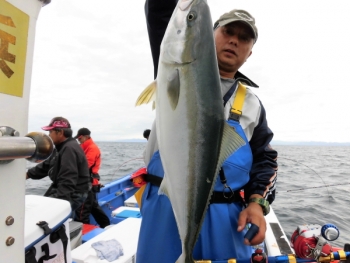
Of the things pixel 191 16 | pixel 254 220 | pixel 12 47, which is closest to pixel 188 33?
pixel 191 16

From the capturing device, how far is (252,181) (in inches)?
82.1

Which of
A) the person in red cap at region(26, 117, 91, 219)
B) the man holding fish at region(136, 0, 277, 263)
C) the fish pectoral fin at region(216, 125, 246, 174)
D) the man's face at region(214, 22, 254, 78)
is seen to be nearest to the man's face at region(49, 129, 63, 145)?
the person in red cap at region(26, 117, 91, 219)

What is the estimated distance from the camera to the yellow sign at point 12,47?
912 millimetres

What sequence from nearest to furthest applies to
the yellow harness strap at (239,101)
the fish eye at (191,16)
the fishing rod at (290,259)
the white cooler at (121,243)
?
the fish eye at (191,16) → the fishing rod at (290,259) → the yellow harness strap at (239,101) → the white cooler at (121,243)

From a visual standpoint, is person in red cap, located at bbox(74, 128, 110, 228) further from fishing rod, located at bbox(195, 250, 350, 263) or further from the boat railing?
the boat railing

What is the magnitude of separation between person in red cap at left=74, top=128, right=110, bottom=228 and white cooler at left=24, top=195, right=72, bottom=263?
191 inches

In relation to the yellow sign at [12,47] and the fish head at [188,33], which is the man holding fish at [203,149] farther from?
the yellow sign at [12,47]

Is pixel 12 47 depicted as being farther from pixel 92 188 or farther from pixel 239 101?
pixel 92 188

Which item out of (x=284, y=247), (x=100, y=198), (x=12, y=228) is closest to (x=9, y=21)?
(x=12, y=228)

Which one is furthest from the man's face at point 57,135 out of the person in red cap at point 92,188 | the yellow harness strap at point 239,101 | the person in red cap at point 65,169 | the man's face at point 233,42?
the yellow harness strap at point 239,101

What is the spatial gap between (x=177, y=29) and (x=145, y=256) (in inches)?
59.3

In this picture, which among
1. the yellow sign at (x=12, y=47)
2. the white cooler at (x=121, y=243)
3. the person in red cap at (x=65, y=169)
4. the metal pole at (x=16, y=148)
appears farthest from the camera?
the person in red cap at (x=65, y=169)

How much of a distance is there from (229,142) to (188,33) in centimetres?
68

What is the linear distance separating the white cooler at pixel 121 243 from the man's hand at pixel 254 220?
1.77 m
